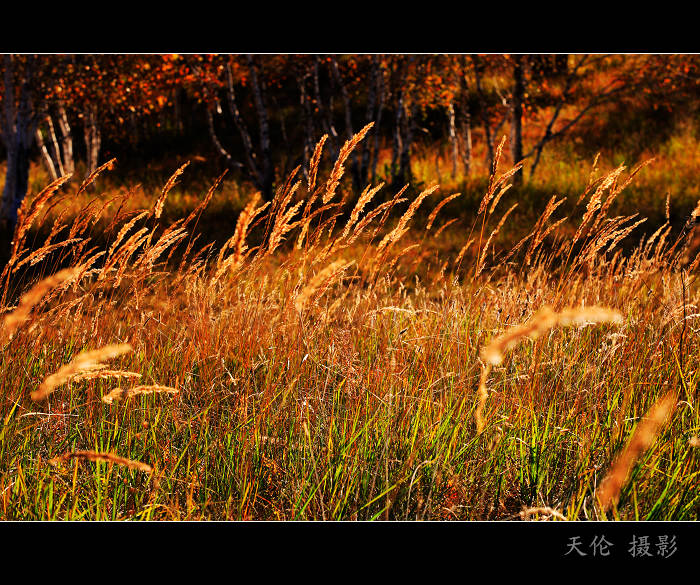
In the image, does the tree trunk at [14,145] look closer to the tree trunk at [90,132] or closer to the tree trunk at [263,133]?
the tree trunk at [263,133]

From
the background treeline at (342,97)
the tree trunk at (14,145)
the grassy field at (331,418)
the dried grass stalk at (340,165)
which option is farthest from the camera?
the background treeline at (342,97)

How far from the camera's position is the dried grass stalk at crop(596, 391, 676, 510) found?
1.41 m

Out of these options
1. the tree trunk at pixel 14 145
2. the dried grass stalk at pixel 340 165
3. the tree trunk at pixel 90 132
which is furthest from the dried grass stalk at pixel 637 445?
the tree trunk at pixel 90 132

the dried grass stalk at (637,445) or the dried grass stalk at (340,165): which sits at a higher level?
the dried grass stalk at (340,165)

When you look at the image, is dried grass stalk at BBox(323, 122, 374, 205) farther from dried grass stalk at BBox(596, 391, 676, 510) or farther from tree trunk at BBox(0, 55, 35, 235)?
tree trunk at BBox(0, 55, 35, 235)

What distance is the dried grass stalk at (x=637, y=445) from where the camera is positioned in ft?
4.61

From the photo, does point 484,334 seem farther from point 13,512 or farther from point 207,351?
point 13,512

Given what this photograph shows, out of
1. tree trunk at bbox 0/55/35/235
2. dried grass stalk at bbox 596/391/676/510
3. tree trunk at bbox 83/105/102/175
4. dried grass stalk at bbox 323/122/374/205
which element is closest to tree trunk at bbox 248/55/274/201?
tree trunk at bbox 0/55/35/235

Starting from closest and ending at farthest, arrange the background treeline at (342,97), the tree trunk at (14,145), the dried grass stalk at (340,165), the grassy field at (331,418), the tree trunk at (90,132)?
the grassy field at (331,418) < the dried grass stalk at (340,165) < the tree trunk at (14,145) < the background treeline at (342,97) < the tree trunk at (90,132)

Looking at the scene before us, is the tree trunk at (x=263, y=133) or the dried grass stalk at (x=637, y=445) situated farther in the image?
the tree trunk at (x=263, y=133)

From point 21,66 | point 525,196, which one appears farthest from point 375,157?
point 21,66

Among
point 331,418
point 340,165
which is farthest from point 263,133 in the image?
point 331,418

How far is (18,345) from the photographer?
254cm

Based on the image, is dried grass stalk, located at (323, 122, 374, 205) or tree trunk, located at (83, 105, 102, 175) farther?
tree trunk, located at (83, 105, 102, 175)
